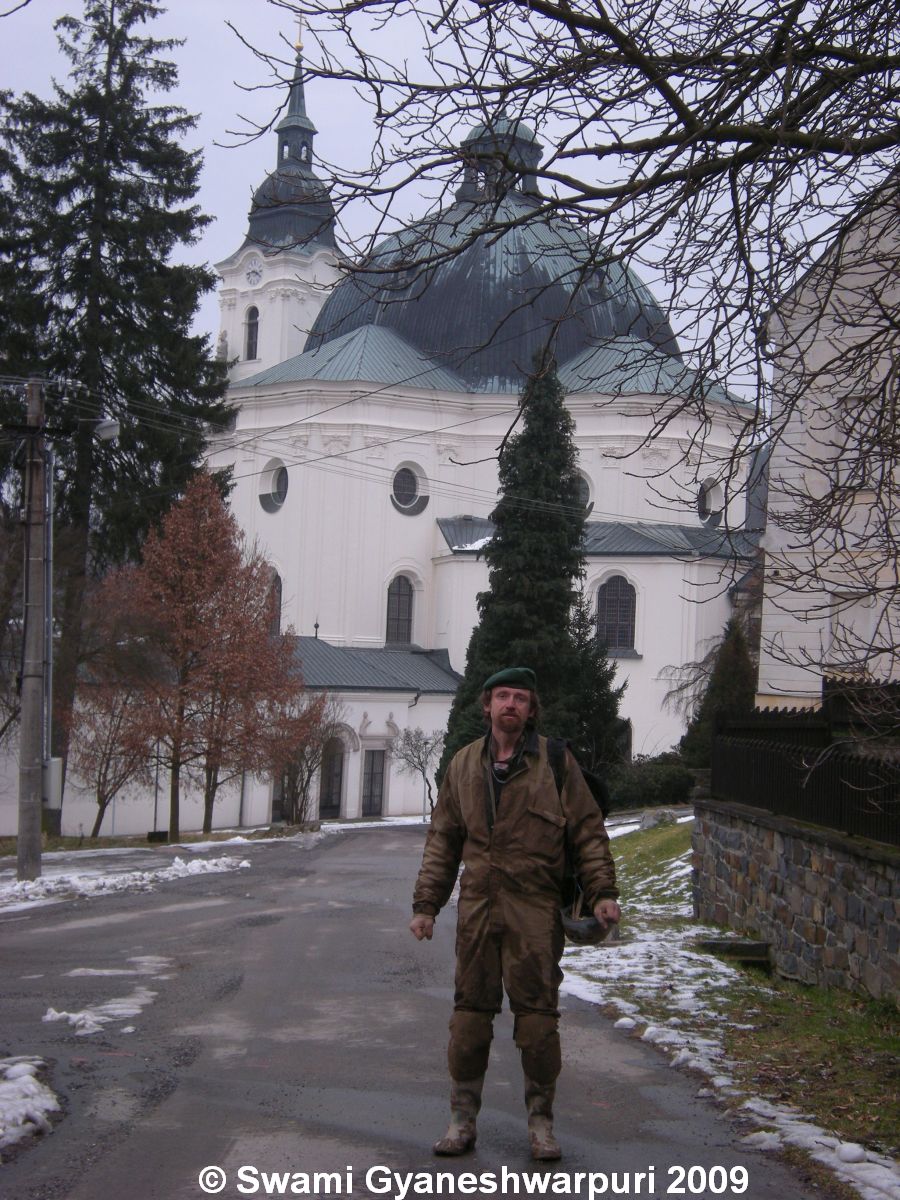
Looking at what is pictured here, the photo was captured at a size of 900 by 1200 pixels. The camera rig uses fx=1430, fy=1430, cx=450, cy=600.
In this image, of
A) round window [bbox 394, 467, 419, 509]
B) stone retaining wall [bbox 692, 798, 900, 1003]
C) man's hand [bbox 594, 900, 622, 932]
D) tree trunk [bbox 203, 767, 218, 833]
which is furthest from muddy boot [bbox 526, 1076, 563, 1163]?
round window [bbox 394, 467, 419, 509]

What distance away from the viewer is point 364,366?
5600 cm

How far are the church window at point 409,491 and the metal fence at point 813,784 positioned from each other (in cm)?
4360

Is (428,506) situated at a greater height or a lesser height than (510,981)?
greater

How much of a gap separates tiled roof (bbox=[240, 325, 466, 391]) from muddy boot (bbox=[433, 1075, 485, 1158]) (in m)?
50.6

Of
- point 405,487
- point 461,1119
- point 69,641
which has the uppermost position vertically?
point 405,487

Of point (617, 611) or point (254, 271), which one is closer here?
point (617, 611)

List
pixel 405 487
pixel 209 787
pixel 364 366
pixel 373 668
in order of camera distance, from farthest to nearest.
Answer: pixel 405 487 < pixel 364 366 < pixel 373 668 < pixel 209 787

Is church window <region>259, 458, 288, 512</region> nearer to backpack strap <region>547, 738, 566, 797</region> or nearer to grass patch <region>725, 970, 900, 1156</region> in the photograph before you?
grass patch <region>725, 970, 900, 1156</region>

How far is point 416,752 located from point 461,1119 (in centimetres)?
4442

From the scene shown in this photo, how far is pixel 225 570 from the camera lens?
31891mm

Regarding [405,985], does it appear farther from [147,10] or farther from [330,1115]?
[147,10]

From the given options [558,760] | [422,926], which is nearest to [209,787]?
[422,926]

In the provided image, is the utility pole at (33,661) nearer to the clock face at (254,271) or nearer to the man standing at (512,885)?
the man standing at (512,885)

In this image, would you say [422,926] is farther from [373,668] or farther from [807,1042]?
[373,668]
